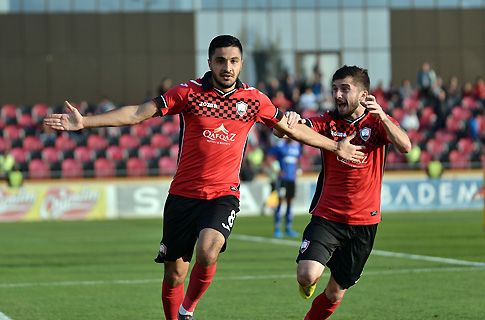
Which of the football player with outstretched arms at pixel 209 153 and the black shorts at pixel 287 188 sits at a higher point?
the football player with outstretched arms at pixel 209 153

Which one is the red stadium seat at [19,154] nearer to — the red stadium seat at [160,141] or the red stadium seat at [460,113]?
the red stadium seat at [160,141]

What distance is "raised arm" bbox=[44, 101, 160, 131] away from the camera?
6.05m

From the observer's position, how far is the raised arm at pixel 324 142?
6.52 m

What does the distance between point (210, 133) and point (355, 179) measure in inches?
47.7

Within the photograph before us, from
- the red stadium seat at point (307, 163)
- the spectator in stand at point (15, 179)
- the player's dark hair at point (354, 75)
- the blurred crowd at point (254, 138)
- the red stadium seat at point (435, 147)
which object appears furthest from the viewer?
the red stadium seat at point (435, 147)

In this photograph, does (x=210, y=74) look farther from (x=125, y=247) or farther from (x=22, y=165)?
(x=22, y=165)

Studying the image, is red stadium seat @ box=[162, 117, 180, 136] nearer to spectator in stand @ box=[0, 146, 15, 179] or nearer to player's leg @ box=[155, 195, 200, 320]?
spectator in stand @ box=[0, 146, 15, 179]

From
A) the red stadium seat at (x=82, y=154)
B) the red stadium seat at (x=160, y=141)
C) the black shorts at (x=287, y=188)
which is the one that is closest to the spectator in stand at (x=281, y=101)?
the red stadium seat at (x=160, y=141)

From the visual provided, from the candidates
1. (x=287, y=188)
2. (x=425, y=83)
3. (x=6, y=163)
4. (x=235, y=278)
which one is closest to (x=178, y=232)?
(x=235, y=278)

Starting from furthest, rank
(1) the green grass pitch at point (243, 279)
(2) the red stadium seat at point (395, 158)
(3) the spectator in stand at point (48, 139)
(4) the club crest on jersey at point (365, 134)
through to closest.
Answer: (2) the red stadium seat at point (395, 158), (3) the spectator in stand at point (48, 139), (1) the green grass pitch at point (243, 279), (4) the club crest on jersey at point (365, 134)

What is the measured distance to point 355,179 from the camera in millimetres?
6707

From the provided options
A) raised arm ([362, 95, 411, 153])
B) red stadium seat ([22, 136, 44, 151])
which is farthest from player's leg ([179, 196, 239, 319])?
red stadium seat ([22, 136, 44, 151])

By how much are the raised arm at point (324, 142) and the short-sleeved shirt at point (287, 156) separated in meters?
11.2

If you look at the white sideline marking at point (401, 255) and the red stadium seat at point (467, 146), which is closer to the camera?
the white sideline marking at point (401, 255)
